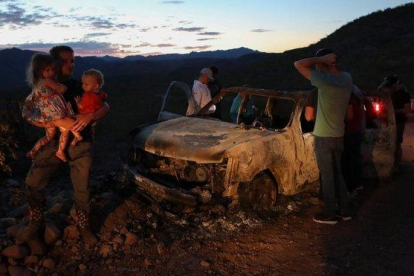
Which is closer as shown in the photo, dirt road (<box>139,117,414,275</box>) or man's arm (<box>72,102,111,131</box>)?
man's arm (<box>72,102,111,131</box>)

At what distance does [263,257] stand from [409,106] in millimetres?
4322

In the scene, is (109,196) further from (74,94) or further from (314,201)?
(314,201)

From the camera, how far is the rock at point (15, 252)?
14.2 feet

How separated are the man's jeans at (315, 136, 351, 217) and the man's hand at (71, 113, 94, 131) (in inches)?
103

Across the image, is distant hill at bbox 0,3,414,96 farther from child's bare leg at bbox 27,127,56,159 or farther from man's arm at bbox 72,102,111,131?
child's bare leg at bbox 27,127,56,159

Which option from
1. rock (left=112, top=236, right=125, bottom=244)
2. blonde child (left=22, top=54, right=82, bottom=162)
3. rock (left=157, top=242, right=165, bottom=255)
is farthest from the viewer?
rock (left=112, top=236, right=125, bottom=244)

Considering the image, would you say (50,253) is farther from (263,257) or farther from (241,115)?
(241,115)

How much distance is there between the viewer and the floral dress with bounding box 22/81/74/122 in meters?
4.06

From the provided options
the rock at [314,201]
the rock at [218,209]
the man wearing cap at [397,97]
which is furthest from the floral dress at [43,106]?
the man wearing cap at [397,97]

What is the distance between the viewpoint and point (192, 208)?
5.56 m

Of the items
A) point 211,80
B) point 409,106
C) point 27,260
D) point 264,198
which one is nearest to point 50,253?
point 27,260

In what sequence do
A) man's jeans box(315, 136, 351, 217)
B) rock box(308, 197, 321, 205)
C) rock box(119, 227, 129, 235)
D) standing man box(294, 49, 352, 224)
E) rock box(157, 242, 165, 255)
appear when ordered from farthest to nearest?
rock box(308, 197, 321, 205)
man's jeans box(315, 136, 351, 217)
standing man box(294, 49, 352, 224)
rock box(119, 227, 129, 235)
rock box(157, 242, 165, 255)

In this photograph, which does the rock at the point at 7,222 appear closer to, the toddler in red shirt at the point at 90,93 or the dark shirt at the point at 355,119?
the toddler in red shirt at the point at 90,93

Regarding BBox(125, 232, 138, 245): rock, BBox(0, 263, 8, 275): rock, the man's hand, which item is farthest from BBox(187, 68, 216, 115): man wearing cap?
BBox(0, 263, 8, 275): rock
